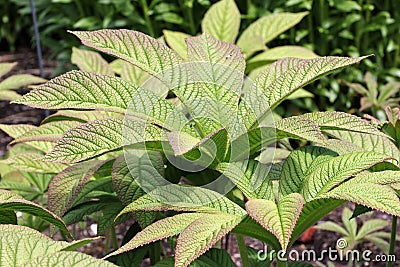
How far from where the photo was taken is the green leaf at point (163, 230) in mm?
844

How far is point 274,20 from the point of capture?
1.86 m

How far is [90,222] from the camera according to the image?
2.74m

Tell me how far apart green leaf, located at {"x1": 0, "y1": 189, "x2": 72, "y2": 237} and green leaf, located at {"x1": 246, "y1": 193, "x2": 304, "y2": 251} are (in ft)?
0.90

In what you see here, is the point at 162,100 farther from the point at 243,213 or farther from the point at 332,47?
the point at 332,47

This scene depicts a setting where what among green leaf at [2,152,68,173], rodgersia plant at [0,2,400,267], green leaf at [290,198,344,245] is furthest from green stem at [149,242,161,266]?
green leaf at [290,198,344,245]

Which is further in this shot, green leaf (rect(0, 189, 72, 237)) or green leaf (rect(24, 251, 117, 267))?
green leaf (rect(0, 189, 72, 237))

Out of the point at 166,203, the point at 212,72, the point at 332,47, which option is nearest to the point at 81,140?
the point at 166,203

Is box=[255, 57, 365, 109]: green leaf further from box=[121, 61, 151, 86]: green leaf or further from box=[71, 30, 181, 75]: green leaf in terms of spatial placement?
box=[121, 61, 151, 86]: green leaf

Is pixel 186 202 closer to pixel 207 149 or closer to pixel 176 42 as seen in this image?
pixel 207 149

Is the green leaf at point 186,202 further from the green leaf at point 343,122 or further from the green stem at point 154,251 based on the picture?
the green stem at point 154,251

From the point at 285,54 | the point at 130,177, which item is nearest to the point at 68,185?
the point at 130,177

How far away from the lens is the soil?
2398 millimetres

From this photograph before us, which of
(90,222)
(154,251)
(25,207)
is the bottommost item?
(90,222)

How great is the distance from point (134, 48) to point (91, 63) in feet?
1.55
